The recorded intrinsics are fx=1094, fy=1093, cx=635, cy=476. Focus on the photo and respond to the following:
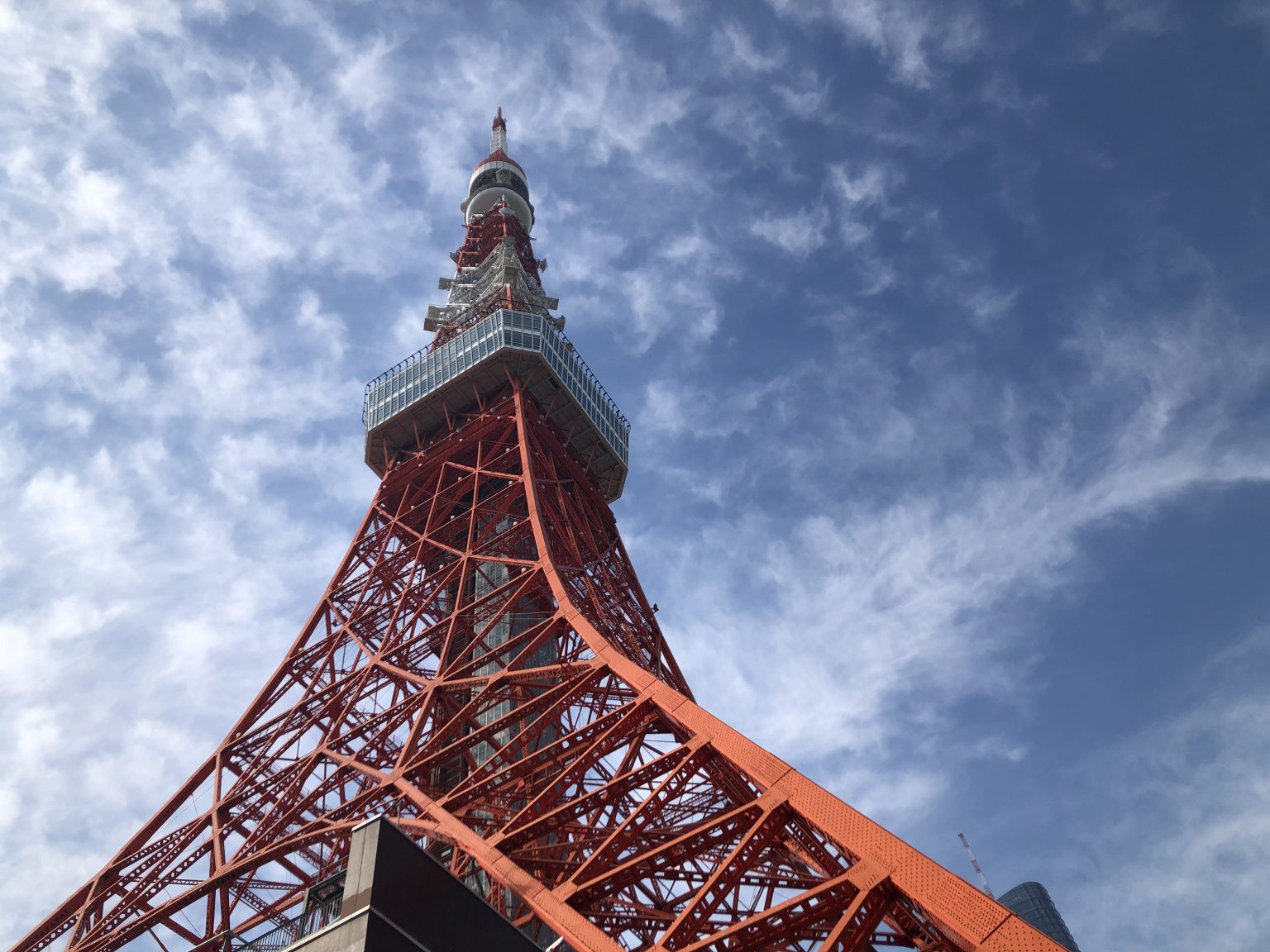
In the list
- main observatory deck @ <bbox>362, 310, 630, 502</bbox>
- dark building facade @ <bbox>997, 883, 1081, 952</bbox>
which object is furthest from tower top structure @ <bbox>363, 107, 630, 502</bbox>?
dark building facade @ <bbox>997, 883, 1081, 952</bbox>

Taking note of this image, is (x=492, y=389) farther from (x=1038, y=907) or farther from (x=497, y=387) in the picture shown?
(x=1038, y=907)

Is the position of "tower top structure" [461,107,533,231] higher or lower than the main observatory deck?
higher

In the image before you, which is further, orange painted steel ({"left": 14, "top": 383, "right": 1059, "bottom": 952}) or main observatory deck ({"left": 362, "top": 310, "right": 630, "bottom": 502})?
main observatory deck ({"left": 362, "top": 310, "right": 630, "bottom": 502})

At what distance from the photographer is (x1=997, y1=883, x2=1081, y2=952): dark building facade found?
85625mm

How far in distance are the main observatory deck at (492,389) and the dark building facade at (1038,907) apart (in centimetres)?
6881

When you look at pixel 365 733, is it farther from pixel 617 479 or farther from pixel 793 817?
pixel 617 479

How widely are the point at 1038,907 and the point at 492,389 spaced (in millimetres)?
75474

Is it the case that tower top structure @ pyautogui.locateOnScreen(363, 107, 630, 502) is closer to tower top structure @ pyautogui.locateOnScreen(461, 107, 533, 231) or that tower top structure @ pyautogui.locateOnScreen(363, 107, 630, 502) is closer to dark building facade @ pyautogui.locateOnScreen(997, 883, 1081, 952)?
tower top structure @ pyautogui.locateOnScreen(461, 107, 533, 231)

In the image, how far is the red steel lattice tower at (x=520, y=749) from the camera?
1334cm

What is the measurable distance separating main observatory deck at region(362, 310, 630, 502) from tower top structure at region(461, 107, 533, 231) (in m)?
12.0

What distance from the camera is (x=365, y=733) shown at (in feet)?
70.4

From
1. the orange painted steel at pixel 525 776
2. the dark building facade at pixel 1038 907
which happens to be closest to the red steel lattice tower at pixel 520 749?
the orange painted steel at pixel 525 776

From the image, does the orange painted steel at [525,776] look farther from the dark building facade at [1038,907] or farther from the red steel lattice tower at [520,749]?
the dark building facade at [1038,907]

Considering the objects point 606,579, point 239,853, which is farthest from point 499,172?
point 239,853
